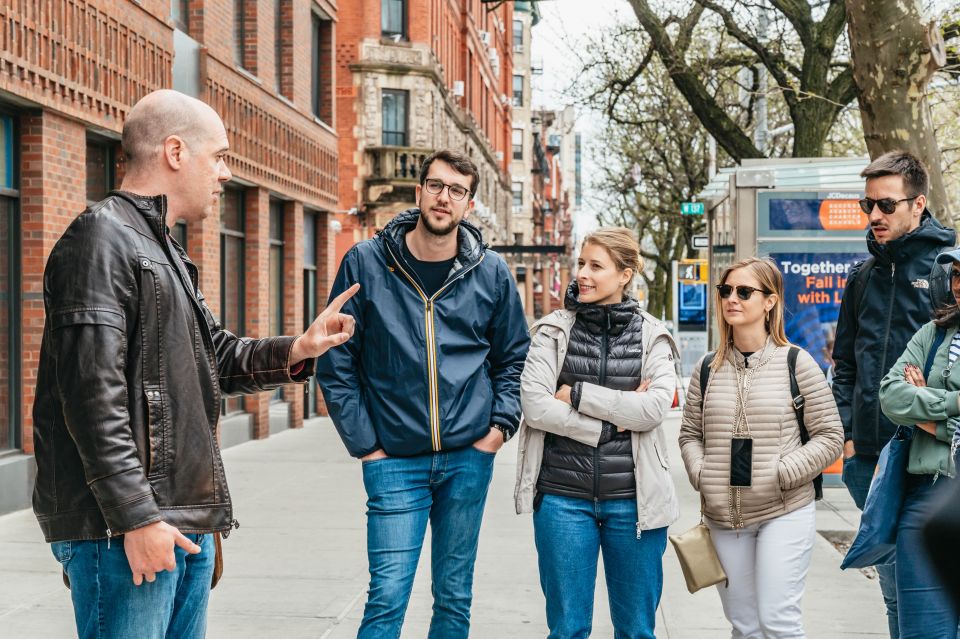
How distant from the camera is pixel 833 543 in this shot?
8375 millimetres

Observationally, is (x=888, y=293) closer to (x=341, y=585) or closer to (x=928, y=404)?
(x=928, y=404)

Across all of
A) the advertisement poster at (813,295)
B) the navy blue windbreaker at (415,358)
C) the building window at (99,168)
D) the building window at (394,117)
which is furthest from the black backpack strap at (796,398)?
the building window at (394,117)

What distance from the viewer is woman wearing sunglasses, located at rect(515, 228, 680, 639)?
4.25 metres

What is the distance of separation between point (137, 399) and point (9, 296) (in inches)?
306

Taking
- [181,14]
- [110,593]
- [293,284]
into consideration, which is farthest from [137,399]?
[293,284]

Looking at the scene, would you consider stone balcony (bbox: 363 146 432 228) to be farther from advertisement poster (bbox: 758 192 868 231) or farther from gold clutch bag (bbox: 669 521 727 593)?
gold clutch bag (bbox: 669 521 727 593)

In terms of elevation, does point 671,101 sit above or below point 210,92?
above

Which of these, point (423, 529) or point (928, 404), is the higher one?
point (928, 404)

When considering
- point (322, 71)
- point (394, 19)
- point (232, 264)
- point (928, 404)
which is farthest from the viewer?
point (394, 19)

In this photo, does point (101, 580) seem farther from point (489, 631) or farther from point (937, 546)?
point (489, 631)

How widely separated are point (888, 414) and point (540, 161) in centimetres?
9158

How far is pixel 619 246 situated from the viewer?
4.38 metres

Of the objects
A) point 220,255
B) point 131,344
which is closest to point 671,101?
point 220,255

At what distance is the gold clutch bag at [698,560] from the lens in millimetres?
4324
